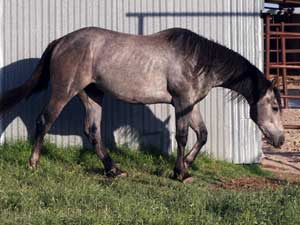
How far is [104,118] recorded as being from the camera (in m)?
9.70

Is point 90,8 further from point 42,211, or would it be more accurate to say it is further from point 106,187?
point 42,211

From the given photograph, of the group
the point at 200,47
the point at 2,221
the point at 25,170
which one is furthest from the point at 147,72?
the point at 2,221

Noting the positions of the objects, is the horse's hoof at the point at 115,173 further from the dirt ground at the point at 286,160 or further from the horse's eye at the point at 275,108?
the dirt ground at the point at 286,160

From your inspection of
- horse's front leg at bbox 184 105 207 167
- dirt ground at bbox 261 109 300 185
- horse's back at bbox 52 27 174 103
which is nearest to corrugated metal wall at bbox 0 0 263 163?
dirt ground at bbox 261 109 300 185

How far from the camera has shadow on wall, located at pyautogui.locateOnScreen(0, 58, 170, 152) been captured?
9664 mm

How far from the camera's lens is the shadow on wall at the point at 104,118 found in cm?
966

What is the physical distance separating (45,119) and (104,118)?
4.26 ft

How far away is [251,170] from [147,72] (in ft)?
6.86

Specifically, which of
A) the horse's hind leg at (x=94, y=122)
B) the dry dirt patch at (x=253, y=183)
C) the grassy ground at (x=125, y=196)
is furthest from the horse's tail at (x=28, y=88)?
the dry dirt patch at (x=253, y=183)

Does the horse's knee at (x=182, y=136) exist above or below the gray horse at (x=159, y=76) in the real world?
below

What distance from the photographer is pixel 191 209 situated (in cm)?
590

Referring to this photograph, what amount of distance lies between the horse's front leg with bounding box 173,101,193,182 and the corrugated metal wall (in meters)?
1.16

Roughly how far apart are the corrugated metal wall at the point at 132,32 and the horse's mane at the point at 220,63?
1.10m

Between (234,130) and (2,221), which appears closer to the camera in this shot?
(2,221)
